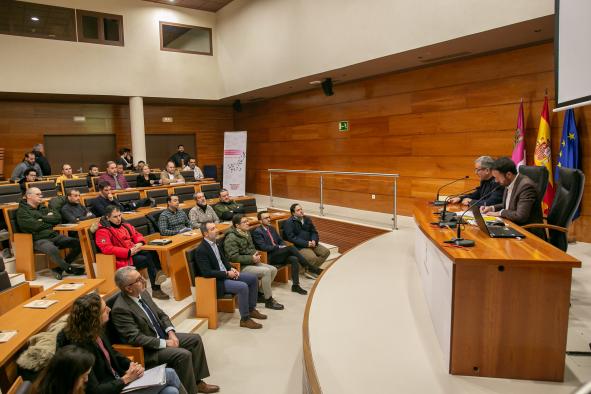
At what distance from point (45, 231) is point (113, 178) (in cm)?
264

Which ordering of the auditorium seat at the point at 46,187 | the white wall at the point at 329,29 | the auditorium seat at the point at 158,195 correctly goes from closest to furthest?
the white wall at the point at 329,29 → the auditorium seat at the point at 46,187 → the auditorium seat at the point at 158,195

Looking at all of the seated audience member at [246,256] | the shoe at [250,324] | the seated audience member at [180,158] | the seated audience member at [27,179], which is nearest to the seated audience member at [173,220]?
the seated audience member at [246,256]

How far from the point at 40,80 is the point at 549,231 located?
356 inches

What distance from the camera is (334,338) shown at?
2637mm

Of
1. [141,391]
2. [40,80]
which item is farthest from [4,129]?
[141,391]

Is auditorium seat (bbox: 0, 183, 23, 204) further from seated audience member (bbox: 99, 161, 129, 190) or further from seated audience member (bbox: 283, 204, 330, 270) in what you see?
seated audience member (bbox: 283, 204, 330, 270)

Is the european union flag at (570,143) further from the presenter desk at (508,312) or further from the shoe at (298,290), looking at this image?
the presenter desk at (508,312)

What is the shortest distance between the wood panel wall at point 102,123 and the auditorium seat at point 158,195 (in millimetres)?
4131

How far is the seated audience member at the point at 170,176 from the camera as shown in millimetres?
8449

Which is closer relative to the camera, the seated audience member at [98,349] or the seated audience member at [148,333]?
the seated audience member at [98,349]

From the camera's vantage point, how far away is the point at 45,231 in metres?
5.15

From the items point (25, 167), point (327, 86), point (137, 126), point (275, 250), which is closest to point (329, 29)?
point (327, 86)

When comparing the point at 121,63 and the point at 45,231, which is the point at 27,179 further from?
the point at 121,63

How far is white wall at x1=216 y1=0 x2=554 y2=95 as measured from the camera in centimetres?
499
